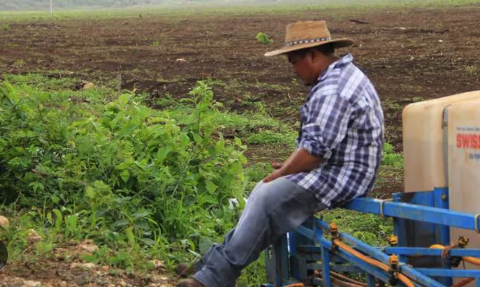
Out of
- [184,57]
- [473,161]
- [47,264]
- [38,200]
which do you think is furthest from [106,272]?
[184,57]

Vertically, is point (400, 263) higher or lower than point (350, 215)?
higher

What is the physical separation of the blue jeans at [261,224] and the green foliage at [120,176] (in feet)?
3.88

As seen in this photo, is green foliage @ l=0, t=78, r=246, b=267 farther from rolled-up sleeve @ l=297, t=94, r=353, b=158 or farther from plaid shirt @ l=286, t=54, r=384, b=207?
rolled-up sleeve @ l=297, t=94, r=353, b=158

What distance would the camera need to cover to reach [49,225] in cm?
662

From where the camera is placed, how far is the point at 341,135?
191 inches

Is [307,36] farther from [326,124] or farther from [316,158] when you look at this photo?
[316,158]

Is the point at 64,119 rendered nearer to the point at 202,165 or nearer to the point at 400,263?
the point at 202,165

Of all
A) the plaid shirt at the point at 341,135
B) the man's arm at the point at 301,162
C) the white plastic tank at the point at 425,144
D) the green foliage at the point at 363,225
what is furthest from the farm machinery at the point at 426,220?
the green foliage at the point at 363,225

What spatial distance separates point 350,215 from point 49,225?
2648 millimetres

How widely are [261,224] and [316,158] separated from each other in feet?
1.54

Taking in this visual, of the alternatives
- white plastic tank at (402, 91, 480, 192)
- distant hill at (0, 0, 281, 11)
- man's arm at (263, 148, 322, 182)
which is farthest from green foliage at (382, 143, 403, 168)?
distant hill at (0, 0, 281, 11)

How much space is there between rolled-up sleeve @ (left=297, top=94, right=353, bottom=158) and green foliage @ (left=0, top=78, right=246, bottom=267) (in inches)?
70.9

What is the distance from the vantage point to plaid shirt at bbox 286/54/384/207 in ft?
16.0

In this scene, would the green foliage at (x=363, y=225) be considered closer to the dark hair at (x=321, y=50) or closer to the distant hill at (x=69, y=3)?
the dark hair at (x=321, y=50)
